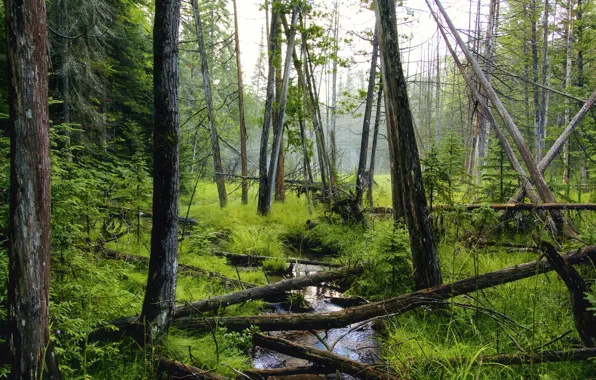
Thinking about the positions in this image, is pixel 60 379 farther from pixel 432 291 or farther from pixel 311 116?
pixel 311 116

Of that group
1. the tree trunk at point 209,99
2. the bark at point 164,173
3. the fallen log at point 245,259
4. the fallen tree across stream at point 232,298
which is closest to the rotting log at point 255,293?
the fallen tree across stream at point 232,298

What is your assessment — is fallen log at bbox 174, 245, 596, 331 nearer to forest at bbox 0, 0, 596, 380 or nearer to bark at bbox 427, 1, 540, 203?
forest at bbox 0, 0, 596, 380

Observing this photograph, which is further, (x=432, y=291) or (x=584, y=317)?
(x=432, y=291)

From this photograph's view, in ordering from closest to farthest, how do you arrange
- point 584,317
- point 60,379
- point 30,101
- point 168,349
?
point 30,101, point 60,379, point 584,317, point 168,349

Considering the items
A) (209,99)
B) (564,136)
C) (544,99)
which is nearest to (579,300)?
(564,136)

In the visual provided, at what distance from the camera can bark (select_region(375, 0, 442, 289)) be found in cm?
414

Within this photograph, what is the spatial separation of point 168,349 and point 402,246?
318cm

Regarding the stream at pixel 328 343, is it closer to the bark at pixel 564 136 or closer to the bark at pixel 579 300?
the bark at pixel 579 300

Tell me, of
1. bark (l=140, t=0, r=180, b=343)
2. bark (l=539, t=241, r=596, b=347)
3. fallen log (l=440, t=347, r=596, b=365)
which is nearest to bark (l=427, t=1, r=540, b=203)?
bark (l=539, t=241, r=596, b=347)

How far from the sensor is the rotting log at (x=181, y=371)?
2855 mm

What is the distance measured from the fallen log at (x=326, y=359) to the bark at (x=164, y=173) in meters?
1.04

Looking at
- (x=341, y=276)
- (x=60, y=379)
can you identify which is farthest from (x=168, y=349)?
(x=341, y=276)

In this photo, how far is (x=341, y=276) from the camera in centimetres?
500

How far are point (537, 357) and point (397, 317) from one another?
1.59 m
